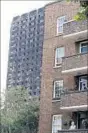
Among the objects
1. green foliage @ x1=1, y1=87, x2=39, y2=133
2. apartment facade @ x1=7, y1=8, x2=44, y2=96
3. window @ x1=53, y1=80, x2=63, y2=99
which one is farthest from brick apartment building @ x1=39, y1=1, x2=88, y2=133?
apartment facade @ x1=7, y1=8, x2=44, y2=96

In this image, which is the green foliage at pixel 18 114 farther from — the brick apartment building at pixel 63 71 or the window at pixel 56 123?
the window at pixel 56 123

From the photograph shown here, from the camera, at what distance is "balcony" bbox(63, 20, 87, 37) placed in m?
29.5

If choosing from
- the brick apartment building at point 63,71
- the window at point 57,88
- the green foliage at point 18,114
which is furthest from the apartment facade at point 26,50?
the window at point 57,88

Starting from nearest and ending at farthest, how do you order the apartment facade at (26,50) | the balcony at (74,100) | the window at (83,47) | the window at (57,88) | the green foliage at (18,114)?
the balcony at (74,100) < the window at (83,47) < the window at (57,88) < the green foliage at (18,114) < the apartment facade at (26,50)

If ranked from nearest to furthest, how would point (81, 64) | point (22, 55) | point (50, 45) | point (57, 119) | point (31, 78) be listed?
point (81, 64) → point (57, 119) → point (50, 45) → point (31, 78) → point (22, 55)

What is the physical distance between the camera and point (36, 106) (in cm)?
4947

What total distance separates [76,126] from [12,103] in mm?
20235

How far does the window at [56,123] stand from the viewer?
3103 cm

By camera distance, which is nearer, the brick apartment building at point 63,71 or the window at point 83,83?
the brick apartment building at point 63,71

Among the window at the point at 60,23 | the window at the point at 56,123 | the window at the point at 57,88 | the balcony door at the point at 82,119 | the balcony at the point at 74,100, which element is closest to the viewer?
the balcony at the point at 74,100

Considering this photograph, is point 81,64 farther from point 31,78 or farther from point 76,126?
point 31,78

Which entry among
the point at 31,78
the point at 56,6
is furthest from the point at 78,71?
the point at 31,78

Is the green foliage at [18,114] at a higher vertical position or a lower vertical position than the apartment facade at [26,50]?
lower

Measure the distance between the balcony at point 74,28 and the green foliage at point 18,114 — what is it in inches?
730
